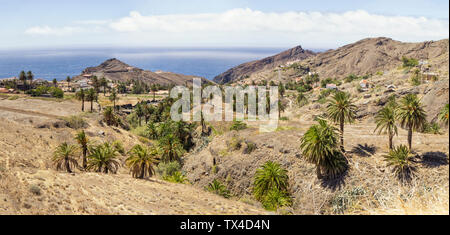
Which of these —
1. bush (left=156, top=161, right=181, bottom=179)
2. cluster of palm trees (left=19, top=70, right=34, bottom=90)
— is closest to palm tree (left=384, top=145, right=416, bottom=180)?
bush (left=156, top=161, right=181, bottom=179)

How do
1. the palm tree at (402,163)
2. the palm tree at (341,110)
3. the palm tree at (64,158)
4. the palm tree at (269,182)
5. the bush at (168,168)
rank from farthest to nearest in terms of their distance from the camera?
1. the bush at (168,168)
2. the palm tree at (341,110)
3. the palm tree at (64,158)
4. the palm tree at (269,182)
5. the palm tree at (402,163)

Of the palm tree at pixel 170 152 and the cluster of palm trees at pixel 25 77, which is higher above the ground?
the cluster of palm trees at pixel 25 77

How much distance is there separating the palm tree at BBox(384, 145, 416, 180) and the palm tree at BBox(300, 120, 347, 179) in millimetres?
4893

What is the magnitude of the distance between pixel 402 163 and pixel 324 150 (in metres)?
7.86

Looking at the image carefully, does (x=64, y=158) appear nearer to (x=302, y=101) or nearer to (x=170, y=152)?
(x=170, y=152)

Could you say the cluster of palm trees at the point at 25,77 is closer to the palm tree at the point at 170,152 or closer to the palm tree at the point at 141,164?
the palm tree at the point at 170,152

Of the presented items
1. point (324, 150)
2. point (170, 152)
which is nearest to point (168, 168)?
point (170, 152)

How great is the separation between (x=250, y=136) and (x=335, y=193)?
61.6 ft

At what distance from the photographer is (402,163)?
91.2ft

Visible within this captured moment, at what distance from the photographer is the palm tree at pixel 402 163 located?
90.4 feet


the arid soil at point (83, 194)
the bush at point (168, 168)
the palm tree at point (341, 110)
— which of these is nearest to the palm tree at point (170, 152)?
the bush at point (168, 168)

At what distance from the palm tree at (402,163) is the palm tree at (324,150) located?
489 centimetres

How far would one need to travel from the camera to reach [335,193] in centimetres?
2897

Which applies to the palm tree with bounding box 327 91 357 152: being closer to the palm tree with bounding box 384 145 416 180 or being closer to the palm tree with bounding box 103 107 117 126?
the palm tree with bounding box 384 145 416 180
